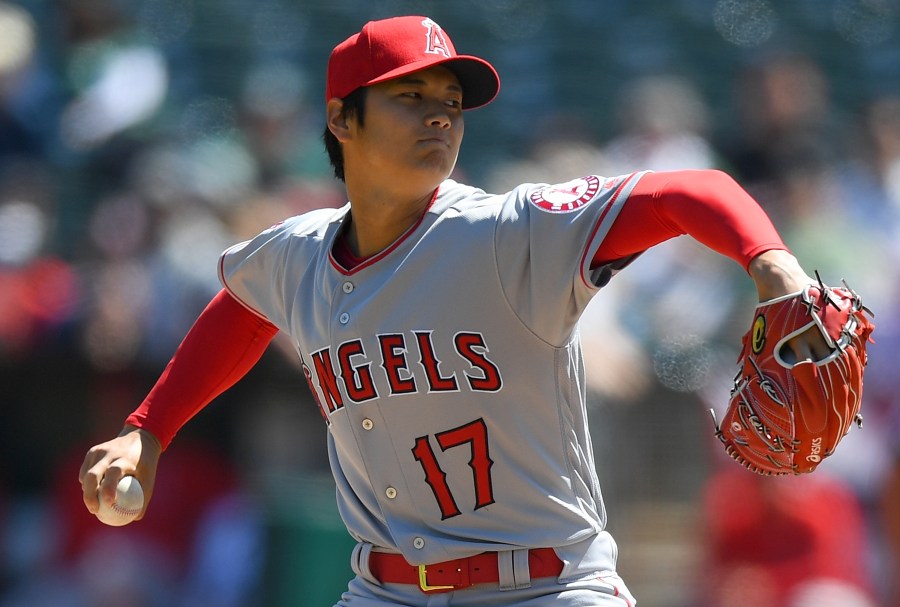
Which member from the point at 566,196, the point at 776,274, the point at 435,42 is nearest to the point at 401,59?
the point at 435,42

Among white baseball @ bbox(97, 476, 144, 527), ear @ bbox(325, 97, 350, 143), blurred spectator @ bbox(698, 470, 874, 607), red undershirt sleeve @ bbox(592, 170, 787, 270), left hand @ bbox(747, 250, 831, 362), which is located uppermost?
ear @ bbox(325, 97, 350, 143)

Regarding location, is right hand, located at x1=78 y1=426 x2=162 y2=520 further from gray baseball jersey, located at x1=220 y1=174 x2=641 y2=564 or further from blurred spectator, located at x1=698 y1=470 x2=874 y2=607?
blurred spectator, located at x1=698 y1=470 x2=874 y2=607

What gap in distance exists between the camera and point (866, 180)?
5703 millimetres

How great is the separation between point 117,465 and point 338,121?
2.77ft

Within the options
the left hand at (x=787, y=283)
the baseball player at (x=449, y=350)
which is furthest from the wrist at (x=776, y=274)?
the baseball player at (x=449, y=350)

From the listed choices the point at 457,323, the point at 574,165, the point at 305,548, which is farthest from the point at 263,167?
the point at 457,323

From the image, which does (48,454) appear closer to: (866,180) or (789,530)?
(789,530)

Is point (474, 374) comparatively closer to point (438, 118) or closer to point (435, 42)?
point (438, 118)

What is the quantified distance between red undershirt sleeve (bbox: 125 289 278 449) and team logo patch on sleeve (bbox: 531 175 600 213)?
33.1 inches

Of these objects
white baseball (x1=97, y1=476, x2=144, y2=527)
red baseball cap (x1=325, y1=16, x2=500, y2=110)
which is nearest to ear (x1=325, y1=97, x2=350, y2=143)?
red baseball cap (x1=325, y1=16, x2=500, y2=110)

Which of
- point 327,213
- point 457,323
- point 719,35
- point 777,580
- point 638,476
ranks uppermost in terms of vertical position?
point 719,35

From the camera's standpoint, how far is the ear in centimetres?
272

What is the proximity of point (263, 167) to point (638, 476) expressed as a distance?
7.37 ft

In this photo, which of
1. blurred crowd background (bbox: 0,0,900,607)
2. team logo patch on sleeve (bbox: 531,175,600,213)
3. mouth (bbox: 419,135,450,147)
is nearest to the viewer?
team logo patch on sleeve (bbox: 531,175,600,213)
